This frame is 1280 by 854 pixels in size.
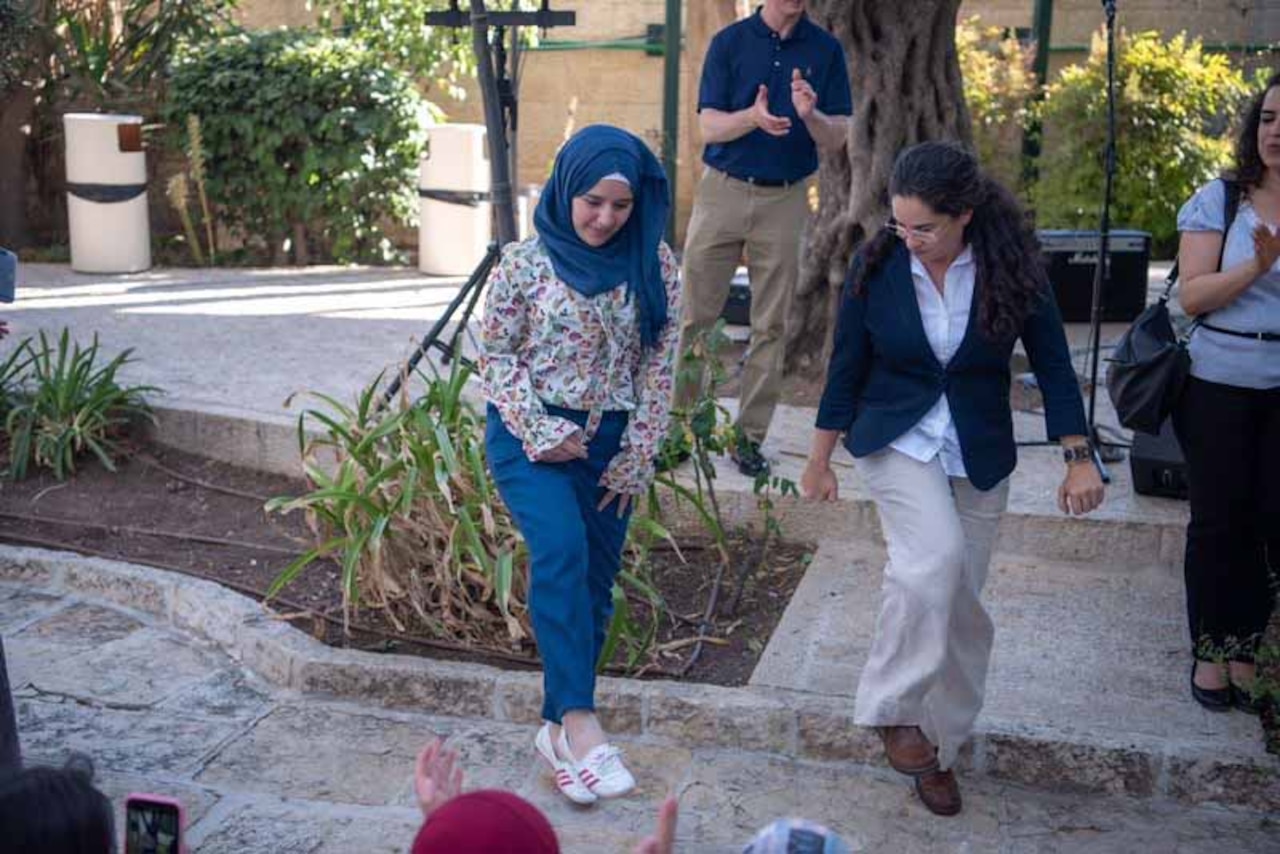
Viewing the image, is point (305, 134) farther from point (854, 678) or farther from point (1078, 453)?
point (1078, 453)

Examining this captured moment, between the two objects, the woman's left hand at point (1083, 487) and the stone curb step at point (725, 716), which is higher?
the woman's left hand at point (1083, 487)

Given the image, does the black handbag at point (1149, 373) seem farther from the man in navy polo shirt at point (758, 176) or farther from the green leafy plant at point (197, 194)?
the green leafy plant at point (197, 194)

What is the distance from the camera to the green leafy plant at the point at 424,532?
199 inches

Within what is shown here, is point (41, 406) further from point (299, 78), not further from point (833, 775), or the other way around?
point (299, 78)

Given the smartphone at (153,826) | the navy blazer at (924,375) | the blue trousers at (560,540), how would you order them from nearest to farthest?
the smartphone at (153,826), the navy blazer at (924,375), the blue trousers at (560,540)

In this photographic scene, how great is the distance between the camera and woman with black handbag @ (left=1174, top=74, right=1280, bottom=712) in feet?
14.3

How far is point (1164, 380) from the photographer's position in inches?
177

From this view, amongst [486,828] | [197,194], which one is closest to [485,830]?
[486,828]

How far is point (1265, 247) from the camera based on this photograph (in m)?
4.19

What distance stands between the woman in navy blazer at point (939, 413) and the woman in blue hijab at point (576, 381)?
0.53 m

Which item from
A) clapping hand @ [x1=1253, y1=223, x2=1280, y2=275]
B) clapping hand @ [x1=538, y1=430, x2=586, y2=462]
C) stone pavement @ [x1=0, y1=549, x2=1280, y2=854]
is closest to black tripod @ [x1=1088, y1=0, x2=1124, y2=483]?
clapping hand @ [x1=1253, y1=223, x2=1280, y2=275]

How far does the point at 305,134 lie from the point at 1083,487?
324 inches

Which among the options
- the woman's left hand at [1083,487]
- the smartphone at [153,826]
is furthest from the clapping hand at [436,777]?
the woman's left hand at [1083,487]

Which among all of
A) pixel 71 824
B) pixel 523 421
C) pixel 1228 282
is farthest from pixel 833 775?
pixel 71 824
